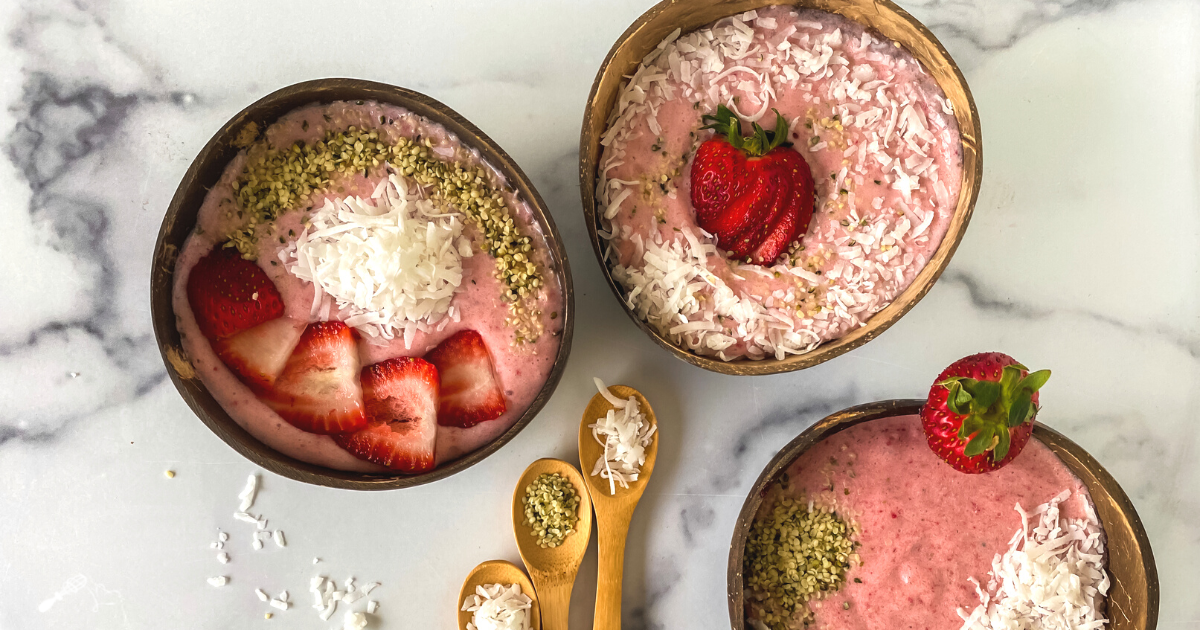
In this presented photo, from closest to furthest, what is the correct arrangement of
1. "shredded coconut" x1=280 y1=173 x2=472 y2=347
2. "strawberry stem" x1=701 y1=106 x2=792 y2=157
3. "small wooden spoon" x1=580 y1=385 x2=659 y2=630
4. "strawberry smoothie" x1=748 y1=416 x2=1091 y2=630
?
"shredded coconut" x1=280 y1=173 x2=472 y2=347, "strawberry stem" x1=701 y1=106 x2=792 y2=157, "strawberry smoothie" x1=748 y1=416 x2=1091 y2=630, "small wooden spoon" x1=580 y1=385 x2=659 y2=630

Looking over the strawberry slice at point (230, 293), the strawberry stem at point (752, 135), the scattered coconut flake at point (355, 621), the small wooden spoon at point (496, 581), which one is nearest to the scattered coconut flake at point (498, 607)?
the small wooden spoon at point (496, 581)

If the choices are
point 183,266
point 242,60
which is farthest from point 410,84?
point 183,266

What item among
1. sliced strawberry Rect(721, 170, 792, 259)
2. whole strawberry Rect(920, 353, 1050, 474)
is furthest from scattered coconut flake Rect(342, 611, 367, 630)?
whole strawberry Rect(920, 353, 1050, 474)

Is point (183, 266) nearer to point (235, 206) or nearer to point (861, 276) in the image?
point (235, 206)

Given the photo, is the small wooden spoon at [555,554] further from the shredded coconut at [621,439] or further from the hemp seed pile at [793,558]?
the hemp seed pile at [793,558]

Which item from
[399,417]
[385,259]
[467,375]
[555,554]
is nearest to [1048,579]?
[555,554]

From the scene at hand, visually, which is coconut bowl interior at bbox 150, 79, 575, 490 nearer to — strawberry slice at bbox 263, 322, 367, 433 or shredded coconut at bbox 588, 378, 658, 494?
strawberry slice at bbox 263, 322, 367, 433
